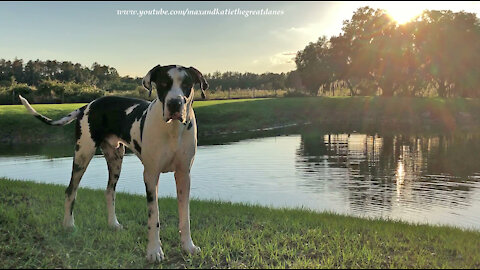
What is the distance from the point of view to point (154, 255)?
554cm

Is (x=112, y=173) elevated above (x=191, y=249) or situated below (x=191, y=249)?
above

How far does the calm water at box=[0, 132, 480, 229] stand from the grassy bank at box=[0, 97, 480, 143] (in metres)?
8.54

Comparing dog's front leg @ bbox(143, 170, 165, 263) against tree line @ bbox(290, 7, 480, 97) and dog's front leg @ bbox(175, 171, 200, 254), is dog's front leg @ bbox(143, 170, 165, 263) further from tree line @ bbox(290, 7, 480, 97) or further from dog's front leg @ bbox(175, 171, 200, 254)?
tree line @ bbox(290, 7, 480, 97)

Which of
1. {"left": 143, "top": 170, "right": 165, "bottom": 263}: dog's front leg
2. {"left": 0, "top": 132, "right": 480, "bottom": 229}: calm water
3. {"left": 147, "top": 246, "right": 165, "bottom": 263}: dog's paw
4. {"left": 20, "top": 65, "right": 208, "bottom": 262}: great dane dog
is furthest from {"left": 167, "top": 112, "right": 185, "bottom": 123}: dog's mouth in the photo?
{"left": 0, "top": 132, "right": 480, "bottom": 229}: calm water

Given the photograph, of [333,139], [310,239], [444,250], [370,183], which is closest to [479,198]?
[370,183]

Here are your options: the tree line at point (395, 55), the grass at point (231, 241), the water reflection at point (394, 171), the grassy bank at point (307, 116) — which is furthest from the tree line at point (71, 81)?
the grass at point (231, 241)

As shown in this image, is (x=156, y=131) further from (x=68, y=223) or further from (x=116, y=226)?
(x=68, y=223)

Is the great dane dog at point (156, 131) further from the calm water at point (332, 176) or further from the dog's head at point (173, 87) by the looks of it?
the calm water at point (332, 176)

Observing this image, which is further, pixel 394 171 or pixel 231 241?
pixel 394 171

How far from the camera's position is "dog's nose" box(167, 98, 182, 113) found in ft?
A: 16.5

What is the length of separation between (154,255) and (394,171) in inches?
586

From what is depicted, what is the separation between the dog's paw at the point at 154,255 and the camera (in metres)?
5.53

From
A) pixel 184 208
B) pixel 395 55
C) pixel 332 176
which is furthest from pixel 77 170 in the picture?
pixel 395 55

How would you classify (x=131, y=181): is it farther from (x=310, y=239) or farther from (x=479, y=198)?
(x=479, y=198)
